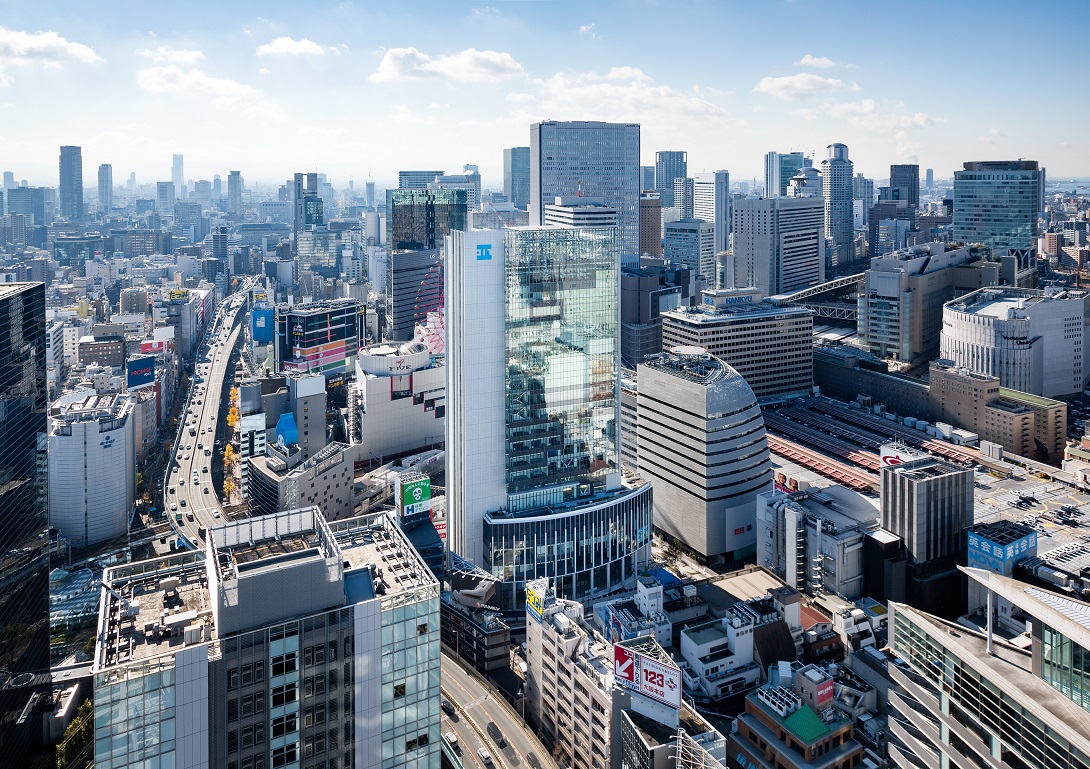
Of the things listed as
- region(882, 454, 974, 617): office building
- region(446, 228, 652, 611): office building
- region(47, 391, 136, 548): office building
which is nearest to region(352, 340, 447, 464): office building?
region(47, 391, 136, 548): office building

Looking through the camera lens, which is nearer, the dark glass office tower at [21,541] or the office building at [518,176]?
the dark glass office tower at [21,541]

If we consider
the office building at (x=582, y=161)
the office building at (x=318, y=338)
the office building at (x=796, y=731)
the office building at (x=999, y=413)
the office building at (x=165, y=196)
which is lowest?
the office building at (x=796, y=731)

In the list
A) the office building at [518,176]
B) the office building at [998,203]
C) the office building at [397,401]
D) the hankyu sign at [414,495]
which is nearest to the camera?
the hankyu sign at [414,495]

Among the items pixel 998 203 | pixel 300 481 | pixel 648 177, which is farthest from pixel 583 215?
pixel 648 177

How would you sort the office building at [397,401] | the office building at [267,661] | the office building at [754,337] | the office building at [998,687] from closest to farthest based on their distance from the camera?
the office building at [998,687]
the office building at [267,661]
the office building at [397,401]
the office building at [754,337]

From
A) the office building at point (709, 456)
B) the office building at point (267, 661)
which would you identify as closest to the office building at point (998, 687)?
the office building at point (267, 661)

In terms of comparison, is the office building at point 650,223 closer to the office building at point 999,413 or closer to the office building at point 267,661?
the office building at point 999,413

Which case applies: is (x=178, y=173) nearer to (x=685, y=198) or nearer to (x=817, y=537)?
(x=685, y=198)

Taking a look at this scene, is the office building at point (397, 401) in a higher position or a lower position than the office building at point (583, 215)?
lower
